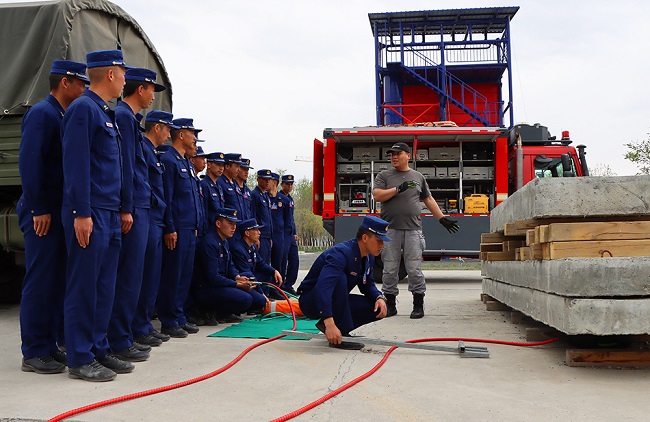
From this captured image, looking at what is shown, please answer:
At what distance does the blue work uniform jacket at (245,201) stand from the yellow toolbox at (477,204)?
421cm

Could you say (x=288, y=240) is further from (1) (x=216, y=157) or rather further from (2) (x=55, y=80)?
(2) (x=55, y=80)

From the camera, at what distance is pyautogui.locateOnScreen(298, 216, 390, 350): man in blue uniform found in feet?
15.3

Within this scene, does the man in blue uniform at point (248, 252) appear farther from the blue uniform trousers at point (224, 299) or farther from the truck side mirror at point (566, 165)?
the truck side mirror at point (566, 165)

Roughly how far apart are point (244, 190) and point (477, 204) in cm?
467

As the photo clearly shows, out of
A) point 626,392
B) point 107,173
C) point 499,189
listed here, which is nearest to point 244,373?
point 107,173

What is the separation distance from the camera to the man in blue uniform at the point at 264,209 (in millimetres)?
9305

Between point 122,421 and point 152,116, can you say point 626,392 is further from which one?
point 152,116

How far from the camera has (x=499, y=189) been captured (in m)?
11.2

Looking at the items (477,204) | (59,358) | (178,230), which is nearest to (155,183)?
(178,230)

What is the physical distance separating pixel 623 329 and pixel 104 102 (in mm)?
3465

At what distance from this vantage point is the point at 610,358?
420cm

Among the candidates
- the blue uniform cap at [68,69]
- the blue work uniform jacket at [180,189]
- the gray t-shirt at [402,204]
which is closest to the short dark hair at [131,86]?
the blue uniform cap at [68,69]

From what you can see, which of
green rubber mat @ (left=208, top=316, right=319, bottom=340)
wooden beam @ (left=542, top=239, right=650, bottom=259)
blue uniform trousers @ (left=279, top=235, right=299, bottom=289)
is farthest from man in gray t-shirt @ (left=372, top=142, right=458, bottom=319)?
blue uniform trousers @ (left=279, top=235, right=299, bottom=289)

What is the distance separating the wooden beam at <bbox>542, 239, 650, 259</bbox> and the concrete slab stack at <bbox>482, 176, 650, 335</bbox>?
0.15 feet
